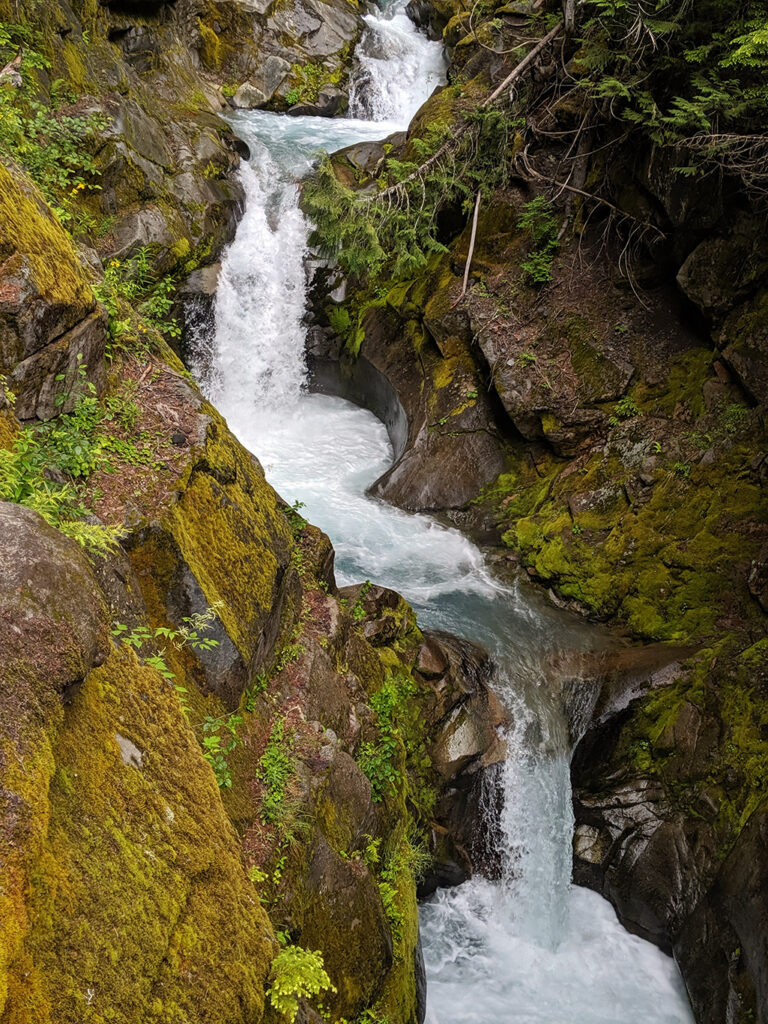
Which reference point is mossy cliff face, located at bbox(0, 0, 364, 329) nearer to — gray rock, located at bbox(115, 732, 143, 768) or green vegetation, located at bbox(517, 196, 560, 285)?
gray rock, located at bbox(115, 732, 143, 768)

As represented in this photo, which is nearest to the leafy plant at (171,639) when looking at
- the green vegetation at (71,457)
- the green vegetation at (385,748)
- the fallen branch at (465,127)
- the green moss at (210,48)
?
the green vegetation at (71,457)

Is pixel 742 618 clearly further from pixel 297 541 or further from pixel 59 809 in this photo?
pixel 59 809

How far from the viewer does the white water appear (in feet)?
21.9

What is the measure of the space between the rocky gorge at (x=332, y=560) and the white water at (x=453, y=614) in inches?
12.9

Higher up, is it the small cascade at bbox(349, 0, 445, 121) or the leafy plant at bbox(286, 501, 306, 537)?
the small cascade at bbox(349, 0, 445, 121)

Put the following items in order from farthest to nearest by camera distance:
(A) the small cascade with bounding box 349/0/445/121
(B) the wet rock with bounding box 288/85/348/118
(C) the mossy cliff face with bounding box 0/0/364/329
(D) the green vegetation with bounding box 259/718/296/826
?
(A) the small cascade with bounding box 349/0/445/121, (B) the wet rock with bounding box 288/85/348/118, (C) the mossy cliff face with bounding box 0/0/364/329, (D) the green vegetation with bounding box 259/718/296/826

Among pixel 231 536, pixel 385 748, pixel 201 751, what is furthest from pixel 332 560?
pixel 201 751

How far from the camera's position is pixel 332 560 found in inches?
285

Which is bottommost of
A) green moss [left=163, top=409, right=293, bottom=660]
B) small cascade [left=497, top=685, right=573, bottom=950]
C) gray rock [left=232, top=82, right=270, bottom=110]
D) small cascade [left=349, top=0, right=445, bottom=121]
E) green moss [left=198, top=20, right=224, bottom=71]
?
small cascade [left=497, top=685, right=573, bottom=950]

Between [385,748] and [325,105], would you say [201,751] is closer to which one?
[385,748]

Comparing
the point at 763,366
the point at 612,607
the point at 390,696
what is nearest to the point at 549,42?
the point at 763,366

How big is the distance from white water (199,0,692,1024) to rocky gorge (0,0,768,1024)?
33 cm

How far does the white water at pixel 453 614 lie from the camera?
263 inches

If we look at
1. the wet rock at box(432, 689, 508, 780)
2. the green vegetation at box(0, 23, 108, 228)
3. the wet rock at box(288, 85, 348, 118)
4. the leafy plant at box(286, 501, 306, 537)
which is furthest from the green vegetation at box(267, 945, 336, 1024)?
the wet rock at box(288, 85, 348, 118)
